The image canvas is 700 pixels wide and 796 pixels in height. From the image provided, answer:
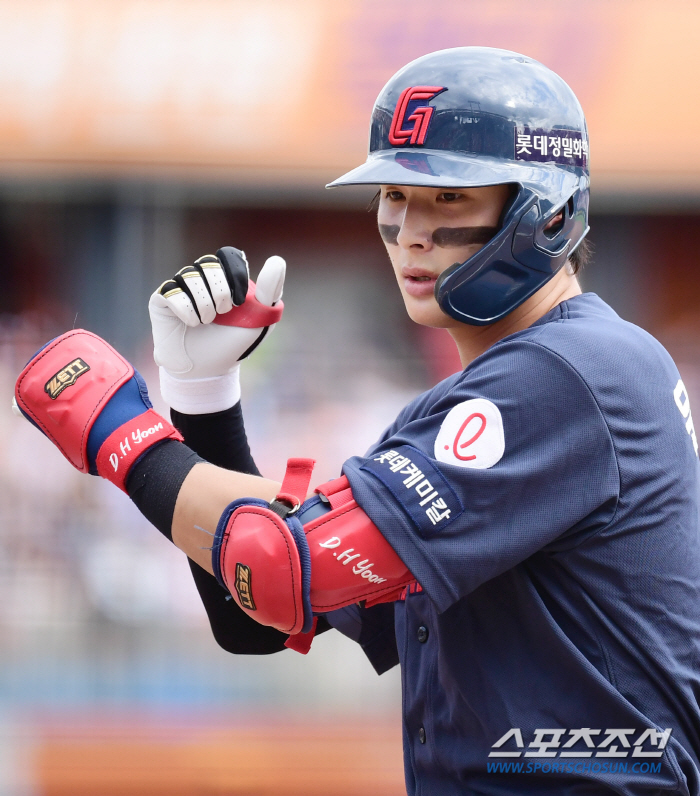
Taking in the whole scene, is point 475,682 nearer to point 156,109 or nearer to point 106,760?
point 106,760

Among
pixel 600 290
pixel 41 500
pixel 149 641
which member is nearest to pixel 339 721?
pixel 149 641

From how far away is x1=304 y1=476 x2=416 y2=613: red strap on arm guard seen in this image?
65.9 inches

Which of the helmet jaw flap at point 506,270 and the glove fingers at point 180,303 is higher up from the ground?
the helmet jaw flap at point 506,270

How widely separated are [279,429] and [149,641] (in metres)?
1.39

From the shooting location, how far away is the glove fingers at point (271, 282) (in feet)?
7.60

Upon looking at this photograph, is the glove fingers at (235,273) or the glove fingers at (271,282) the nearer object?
the glove fingers at (235,273)

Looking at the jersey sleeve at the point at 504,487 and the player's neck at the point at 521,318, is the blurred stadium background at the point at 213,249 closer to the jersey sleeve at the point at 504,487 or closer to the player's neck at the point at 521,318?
the player's neck at the point at 521,318

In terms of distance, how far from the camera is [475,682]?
181 cm

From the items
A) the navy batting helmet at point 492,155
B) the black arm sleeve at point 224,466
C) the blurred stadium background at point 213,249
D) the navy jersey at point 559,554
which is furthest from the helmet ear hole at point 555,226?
the blurred stadium background at point 213,249

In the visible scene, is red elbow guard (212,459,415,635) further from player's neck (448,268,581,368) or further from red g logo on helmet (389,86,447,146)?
red g logo on helmet (389,86,447,146)

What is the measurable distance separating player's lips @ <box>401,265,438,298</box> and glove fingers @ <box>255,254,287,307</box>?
388 millimetres

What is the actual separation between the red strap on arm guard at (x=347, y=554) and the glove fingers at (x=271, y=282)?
734 mm

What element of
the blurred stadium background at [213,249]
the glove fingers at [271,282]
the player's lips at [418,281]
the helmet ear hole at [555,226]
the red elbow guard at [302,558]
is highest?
the helmet ear hole at [555,226]

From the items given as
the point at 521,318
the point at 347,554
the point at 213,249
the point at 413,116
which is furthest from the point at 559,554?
the point at 213,249
